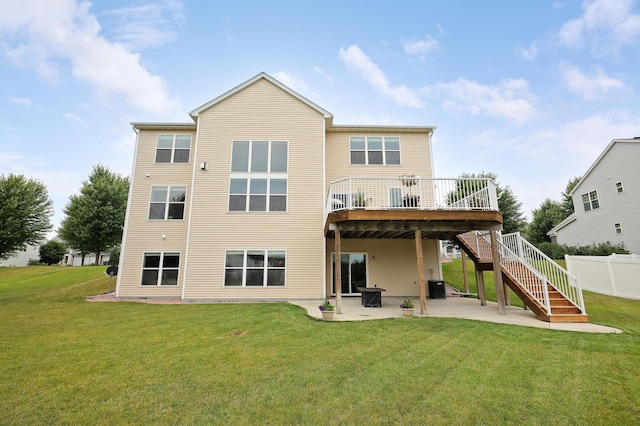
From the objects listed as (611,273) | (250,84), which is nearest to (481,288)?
(611,273)

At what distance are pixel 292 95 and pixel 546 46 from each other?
13.9 m

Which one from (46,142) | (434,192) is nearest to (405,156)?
(434,192)

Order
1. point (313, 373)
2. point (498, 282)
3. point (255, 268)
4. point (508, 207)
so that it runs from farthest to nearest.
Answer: point (508, 207) → point (255, 268) → point (498, 282) → point (313, 373)

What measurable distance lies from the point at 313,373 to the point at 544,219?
3887 centimetres

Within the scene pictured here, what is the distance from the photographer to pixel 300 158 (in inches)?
495

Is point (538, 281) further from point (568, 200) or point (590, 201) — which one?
point (568, 200)

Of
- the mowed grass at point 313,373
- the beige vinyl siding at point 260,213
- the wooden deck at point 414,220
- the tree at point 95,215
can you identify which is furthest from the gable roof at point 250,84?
the tree at point 95,215

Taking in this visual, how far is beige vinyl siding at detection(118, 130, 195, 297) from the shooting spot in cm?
1223

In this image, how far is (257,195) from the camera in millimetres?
12320

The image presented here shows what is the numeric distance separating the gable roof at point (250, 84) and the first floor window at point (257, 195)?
145 inches

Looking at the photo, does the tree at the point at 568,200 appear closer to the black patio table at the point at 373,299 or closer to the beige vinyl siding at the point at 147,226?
the black patio table at the point at 373,299

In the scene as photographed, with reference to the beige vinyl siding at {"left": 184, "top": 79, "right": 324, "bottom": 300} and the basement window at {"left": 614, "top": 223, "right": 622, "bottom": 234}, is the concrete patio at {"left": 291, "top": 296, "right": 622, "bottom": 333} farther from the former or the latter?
the basement window at {"left": 614, "top": 223, "right": 622, "bottom": 234}

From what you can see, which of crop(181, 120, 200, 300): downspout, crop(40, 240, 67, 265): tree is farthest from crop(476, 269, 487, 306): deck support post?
crop(40, 240, 67, 265): tree

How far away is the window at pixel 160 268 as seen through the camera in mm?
12312
